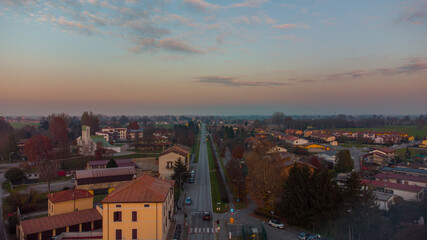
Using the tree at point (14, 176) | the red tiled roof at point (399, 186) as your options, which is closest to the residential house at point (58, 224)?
the tree at point (14, 176)

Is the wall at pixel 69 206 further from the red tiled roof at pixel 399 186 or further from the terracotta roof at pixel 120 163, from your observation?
the red tiled roof at pixel 399 186

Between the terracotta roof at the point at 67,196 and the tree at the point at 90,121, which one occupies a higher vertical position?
the tree at the point at 90,121

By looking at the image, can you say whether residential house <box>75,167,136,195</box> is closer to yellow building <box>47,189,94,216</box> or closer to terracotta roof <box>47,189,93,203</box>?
yellow building <box>47,189,94,216</box>

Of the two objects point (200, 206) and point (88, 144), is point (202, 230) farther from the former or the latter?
point (88, 144)

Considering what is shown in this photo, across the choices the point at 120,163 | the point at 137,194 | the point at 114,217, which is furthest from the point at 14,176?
the point at 137,194

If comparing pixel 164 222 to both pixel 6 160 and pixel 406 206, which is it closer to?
pixel 406 206

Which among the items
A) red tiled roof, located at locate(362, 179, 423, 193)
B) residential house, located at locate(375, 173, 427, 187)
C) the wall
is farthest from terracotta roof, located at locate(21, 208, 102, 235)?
residential house, located at locate(375, 173, 427, 187)

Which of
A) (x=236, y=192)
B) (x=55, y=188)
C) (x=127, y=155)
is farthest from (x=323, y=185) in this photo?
(x=127, y=155)
